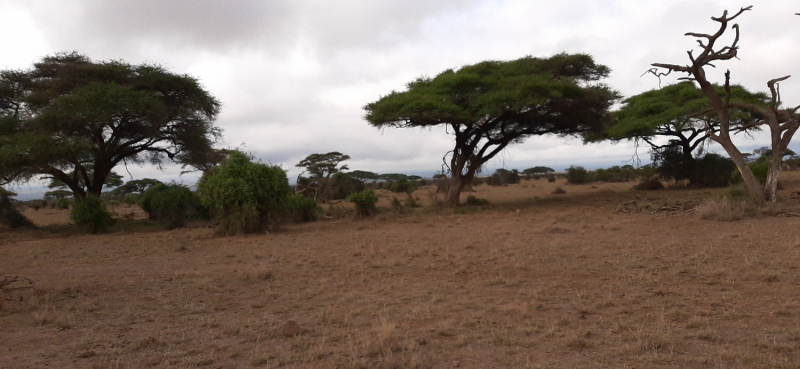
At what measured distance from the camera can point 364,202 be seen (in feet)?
56.9

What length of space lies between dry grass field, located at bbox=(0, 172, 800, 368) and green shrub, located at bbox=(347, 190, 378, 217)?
5779 millimetres

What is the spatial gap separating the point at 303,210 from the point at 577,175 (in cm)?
2681

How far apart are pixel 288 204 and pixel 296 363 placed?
11040 mm

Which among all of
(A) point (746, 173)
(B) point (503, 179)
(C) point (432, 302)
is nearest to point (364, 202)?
(A) point (746, 173)

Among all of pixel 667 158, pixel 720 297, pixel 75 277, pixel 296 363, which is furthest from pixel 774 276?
pixel 667 158

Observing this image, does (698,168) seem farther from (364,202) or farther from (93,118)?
(93,118)

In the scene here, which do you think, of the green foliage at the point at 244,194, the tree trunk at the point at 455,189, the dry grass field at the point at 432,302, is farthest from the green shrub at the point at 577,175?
the green foliage at the point at 244,194

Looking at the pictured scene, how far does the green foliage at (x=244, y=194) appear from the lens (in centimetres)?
1341

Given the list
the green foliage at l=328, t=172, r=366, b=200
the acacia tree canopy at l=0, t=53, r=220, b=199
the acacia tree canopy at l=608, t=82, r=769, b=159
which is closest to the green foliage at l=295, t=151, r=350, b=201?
the green foliage at l=328, t=172, r=366, b=200

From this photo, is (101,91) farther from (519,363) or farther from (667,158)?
(667,158)

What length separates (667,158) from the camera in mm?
24312

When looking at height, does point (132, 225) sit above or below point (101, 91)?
below

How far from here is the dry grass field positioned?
4039 millimetres

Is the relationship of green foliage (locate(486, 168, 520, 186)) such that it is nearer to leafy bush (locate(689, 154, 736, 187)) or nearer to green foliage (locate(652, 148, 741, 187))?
green foliage (locate(652, 148, 741, 187))
